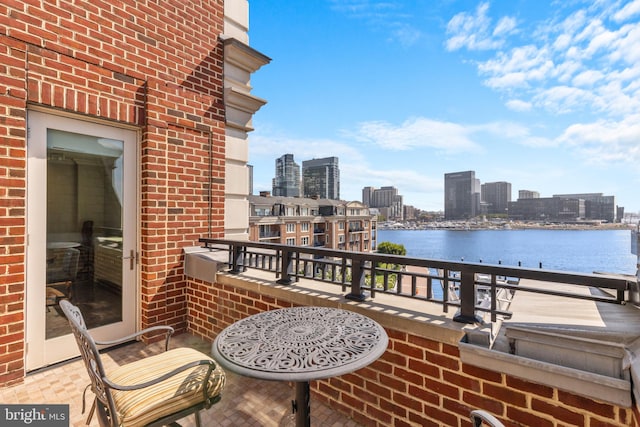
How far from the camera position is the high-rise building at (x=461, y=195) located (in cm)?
6306

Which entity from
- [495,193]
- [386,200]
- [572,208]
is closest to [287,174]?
[386,200]

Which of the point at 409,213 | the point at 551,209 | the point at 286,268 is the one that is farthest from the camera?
the point at 409,213

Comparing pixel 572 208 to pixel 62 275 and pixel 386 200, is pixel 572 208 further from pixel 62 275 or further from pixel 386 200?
pixel 386 200

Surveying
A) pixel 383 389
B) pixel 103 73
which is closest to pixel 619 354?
pixel 383 389

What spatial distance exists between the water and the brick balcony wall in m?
32.4

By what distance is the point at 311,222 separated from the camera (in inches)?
1724

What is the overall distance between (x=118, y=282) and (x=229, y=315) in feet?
4.19

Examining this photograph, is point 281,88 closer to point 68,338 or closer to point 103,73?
point 103,73

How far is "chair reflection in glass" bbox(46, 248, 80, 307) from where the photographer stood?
2.56 metres

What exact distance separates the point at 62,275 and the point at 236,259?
158 cm

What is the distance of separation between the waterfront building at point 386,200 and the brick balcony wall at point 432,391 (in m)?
85.3

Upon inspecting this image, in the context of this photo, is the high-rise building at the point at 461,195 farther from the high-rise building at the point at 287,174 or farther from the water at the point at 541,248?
the high-rise building at the point at 287,174

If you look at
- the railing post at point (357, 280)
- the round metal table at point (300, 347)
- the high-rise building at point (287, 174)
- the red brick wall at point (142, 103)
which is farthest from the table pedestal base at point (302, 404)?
the high-rise building at point (287, 174)

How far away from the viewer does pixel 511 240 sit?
183ft
